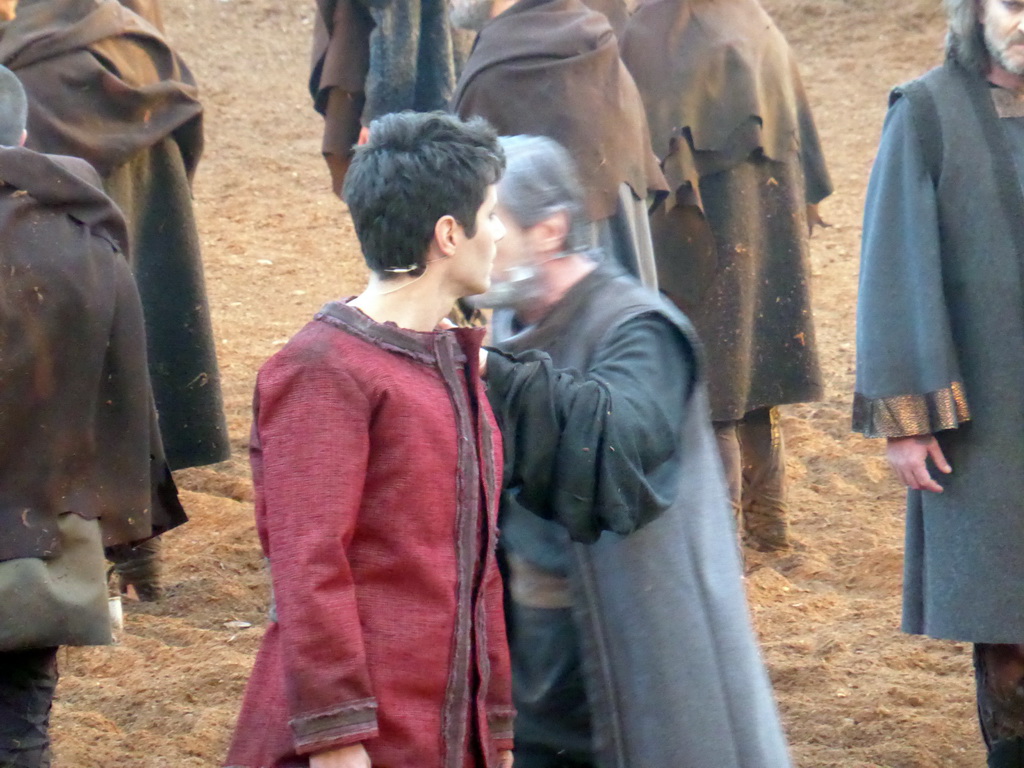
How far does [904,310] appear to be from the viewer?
3.19 meters

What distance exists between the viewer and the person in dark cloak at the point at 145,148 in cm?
472

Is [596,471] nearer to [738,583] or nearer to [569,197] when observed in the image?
[738,583]

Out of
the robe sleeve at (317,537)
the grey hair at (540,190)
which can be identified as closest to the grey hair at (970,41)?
the grey hair at (540,190)

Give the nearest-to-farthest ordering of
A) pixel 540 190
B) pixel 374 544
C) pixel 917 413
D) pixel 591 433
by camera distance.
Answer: pixel 374 544, pixel 591 433, pixel 540 190, pixel 917 413

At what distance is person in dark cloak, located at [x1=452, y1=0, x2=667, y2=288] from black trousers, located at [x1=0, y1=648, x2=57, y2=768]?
6.42 ft

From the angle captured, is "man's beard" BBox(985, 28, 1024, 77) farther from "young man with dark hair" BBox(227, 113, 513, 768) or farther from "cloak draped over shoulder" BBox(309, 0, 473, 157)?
"cloak draped over shoulder" BBox(309, 0, 473, 157)

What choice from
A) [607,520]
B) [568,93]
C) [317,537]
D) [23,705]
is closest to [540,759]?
[607,520]

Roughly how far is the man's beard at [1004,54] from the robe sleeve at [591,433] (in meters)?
1.28

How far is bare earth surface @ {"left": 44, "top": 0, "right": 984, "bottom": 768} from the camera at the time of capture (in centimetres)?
391

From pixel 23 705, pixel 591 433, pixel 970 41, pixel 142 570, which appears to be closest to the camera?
pixel 591 433

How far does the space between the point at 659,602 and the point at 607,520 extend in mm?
182

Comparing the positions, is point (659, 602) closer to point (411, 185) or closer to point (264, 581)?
point (411, 185)

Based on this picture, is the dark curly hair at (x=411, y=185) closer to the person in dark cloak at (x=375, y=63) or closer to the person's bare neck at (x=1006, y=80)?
the person's bare neck at (x=1006, y=80)

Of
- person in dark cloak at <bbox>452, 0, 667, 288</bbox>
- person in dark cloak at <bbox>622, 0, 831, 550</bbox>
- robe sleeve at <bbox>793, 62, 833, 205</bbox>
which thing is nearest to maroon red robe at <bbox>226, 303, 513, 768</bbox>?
person in dark cloak at <bbox>452, 0, 667, 288</bbox>
